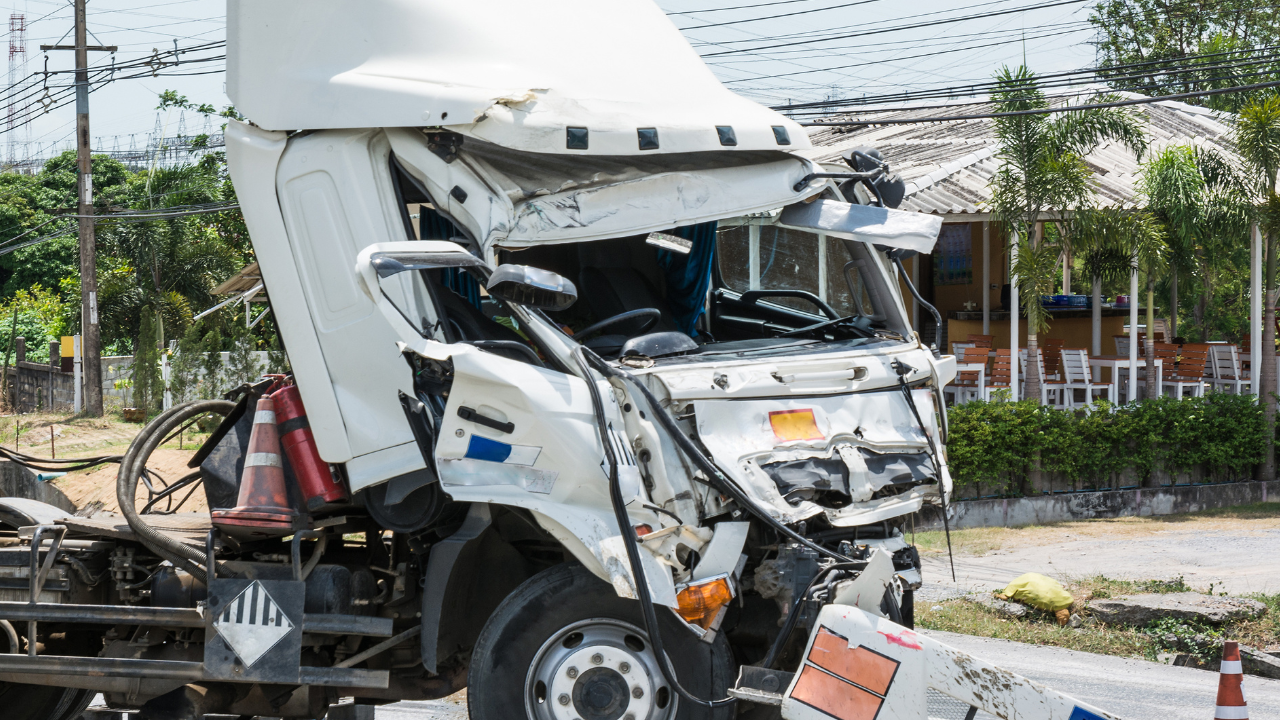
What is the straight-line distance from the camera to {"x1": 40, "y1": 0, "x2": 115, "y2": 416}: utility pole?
73.4 feet

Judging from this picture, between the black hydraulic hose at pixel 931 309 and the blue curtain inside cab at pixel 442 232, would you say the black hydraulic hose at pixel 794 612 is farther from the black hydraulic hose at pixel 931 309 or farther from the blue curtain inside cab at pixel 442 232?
the blue curtain inside cab at pixel 442 232

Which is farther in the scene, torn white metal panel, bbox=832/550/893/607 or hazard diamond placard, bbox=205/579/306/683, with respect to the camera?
hazard diamond placard, bbox=205/579/306/683

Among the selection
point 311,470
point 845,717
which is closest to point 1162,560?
point 845,717

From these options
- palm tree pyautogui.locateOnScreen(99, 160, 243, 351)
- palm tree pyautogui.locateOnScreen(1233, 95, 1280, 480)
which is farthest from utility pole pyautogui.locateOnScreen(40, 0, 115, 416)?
palm tree pyautogui.locateOnScreen(1233, 95, 1280, 480)

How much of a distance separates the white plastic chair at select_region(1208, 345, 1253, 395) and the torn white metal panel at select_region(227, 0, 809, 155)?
13.5 meters

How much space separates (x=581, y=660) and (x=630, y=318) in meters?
1.48

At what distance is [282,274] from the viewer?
489cm

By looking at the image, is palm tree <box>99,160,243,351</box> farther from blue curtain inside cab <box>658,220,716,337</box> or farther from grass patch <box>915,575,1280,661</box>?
blue curtain inside cab <box>658,220,716,337</box>

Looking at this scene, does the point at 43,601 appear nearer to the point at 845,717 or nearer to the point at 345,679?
the point at 345,679

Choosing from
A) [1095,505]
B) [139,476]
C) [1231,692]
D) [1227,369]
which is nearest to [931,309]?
[1231,692]

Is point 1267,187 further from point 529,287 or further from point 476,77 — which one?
point 529,287

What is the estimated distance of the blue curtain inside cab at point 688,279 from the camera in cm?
604

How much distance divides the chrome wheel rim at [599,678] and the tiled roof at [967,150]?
356 inches

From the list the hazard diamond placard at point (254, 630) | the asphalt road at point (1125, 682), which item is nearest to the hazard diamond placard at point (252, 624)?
the hazard diamond placard at point (254, 630)
